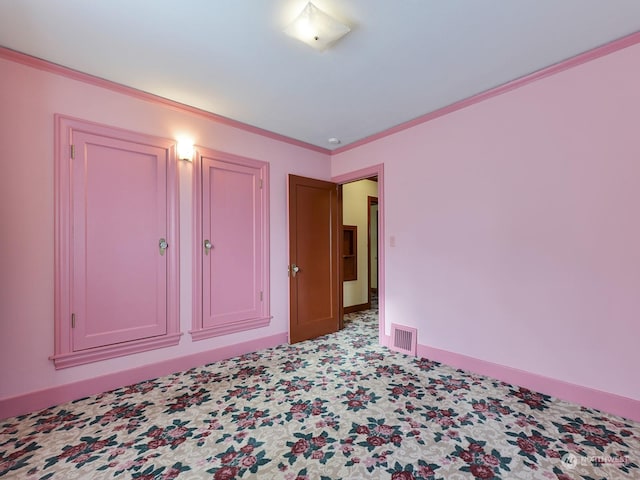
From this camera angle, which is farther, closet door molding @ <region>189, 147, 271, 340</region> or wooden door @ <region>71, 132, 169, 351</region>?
closet door molding @ <region>189, 147, 271, 340</region>

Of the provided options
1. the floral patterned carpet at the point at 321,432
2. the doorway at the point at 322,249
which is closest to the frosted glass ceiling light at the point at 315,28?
the doorway at the point at 322,249

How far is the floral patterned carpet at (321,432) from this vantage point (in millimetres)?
1551

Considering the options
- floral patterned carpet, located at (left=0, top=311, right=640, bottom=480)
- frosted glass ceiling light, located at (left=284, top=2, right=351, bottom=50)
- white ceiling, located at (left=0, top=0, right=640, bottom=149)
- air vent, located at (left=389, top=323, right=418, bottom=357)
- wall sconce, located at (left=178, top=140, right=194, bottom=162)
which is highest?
white ceiling, located at (left=0, top=0, right=640, bottom=149)

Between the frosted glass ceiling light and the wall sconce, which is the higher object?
the frosted glass ceiling light

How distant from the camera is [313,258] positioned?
3859 millimetres

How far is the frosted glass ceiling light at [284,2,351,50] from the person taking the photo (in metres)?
1.75

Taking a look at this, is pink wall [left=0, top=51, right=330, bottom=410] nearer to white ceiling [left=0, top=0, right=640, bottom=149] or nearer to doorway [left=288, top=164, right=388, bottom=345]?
white ceiling [left=0, top=0, right=640, bottom=149]

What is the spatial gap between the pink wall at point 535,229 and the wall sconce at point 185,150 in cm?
231

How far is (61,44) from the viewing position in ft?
6.63

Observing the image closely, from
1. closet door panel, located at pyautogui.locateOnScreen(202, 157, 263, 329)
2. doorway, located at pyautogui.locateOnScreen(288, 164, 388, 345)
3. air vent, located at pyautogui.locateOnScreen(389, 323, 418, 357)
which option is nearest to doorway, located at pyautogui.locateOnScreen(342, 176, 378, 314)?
doorway, located at pyautogui.locateOnScreen(288, 164, 388, 345)

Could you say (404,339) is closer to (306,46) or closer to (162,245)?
(162,245)

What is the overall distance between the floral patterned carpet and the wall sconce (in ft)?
6.90

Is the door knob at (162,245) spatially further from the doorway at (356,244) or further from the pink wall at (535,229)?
the doorway at (356,244)

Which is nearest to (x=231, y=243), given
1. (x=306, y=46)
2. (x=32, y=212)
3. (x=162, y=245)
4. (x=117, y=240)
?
(x=162, y=245)
